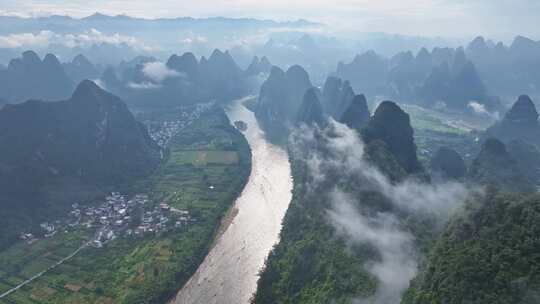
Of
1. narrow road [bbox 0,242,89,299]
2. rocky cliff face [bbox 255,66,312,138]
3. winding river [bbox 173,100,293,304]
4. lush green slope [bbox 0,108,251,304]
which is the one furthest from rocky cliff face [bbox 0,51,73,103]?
narrow road [bbox 0,242,89,299]

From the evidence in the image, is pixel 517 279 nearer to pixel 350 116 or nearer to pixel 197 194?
pixel 197 194

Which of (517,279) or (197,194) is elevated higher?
(517,279)

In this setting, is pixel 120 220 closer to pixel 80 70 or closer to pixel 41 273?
pixel 41 273

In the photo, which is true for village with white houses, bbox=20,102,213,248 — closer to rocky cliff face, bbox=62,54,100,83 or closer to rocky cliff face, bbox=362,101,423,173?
rocky cliff face, bbox=362,101,423,173

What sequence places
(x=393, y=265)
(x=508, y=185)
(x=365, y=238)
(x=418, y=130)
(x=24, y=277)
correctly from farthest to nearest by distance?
(x=418, y=130) → (x=508, y=185) → (x=24, y=277) → (x=365, y=238) → (x=393, y=265)

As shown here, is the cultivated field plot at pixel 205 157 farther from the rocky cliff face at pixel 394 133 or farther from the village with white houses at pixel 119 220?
the rocky cliff face at pixel 394 133

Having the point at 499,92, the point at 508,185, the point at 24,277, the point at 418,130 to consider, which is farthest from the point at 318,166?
the point at 499,92

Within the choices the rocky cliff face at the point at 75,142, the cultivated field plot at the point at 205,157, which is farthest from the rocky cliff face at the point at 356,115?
the rocky cliff face at the point at 75,142
